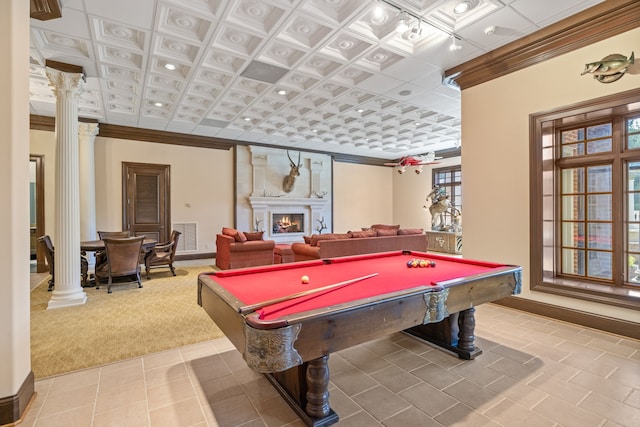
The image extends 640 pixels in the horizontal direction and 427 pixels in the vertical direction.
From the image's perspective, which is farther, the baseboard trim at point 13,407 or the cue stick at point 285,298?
the baseboard trim at point 13,407

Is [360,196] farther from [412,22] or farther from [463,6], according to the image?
[463,6]

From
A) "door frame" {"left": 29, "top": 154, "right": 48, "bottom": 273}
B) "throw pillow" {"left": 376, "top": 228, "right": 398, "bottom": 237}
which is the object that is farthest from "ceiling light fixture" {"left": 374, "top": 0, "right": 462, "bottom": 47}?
"door frame" {"left": 29, "top": 154, "right": 48, "bottom": 273}

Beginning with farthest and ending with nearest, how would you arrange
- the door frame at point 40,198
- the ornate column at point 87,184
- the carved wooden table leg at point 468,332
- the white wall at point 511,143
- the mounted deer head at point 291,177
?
the mounted deer head at point 291,177 < the ornate column at point 87,184 < the door frame at point 40,198 < the white wall at point 511,143 < the carved wooden table leg at point 468,332

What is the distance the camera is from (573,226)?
393cm

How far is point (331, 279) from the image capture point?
8.22 ft

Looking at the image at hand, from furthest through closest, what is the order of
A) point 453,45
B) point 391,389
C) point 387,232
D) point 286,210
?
point 286,210, point 387,232, point 453,45, point 391,389

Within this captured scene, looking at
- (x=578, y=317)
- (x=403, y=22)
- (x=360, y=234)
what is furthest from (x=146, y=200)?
(x=578, y=317)

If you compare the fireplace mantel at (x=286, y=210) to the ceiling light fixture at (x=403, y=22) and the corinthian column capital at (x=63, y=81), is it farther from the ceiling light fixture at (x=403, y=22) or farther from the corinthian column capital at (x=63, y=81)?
the ceiling light fixture at (x=403, y=22)

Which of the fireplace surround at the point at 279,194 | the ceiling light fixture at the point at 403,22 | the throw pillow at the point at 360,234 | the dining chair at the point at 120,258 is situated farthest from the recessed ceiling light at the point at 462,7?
the fireplace surround at the point at 279,194

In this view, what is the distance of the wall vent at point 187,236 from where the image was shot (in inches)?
321

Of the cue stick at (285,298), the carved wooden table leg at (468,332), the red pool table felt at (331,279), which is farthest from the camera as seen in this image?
the carved wooden table leg at (468,332)

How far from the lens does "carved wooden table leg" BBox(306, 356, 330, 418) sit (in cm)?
190

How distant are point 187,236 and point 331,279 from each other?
22.5 ft

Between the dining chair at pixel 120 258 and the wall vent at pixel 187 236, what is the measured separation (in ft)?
9.60
